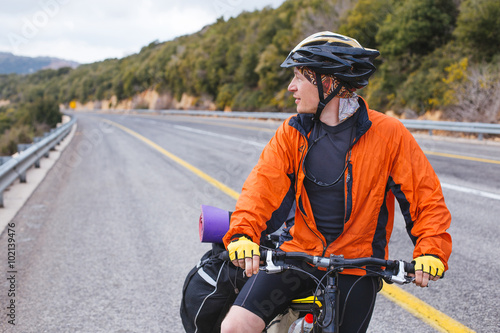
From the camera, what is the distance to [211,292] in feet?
7.37

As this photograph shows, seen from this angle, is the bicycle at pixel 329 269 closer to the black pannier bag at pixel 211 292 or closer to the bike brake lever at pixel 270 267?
the bike brake lever at pixel 270 267

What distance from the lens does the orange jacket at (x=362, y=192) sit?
2.01 meters

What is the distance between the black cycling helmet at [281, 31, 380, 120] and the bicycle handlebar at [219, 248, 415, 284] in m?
0.69

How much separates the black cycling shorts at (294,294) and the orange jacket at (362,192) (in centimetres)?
7

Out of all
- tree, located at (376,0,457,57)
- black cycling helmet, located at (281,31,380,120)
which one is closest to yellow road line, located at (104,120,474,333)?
black cycling helmet, located at (281,31,380,120)

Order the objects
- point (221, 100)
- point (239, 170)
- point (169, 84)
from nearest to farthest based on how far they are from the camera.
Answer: point (239, 170), point (221, 100), point (169, 84)

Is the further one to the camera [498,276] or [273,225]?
[498,276]

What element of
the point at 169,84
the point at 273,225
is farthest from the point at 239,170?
the point at 169,84

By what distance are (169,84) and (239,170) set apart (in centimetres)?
5336

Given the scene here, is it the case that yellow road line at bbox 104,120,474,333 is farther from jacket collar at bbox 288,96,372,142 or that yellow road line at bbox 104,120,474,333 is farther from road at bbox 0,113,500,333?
jacket collar at bbox 288,96,372,142

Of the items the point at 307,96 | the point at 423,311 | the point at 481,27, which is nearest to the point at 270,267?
the point at 307,96

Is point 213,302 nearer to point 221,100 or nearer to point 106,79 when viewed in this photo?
point 221,100

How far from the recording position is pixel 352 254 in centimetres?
213

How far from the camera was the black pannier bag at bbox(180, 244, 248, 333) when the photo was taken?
223cm
